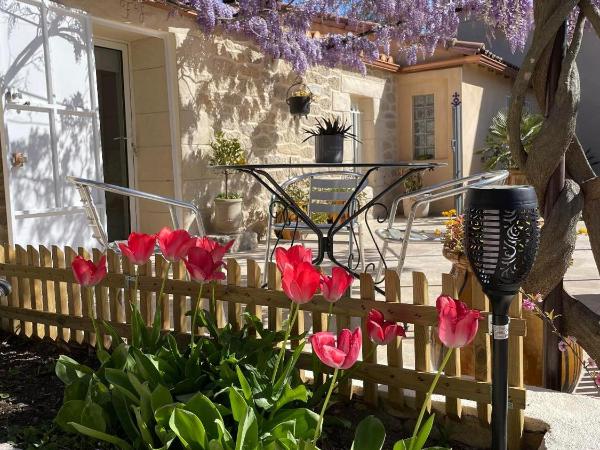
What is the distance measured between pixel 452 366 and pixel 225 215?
15.0 feet

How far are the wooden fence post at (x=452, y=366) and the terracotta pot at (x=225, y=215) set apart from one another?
4.52 m

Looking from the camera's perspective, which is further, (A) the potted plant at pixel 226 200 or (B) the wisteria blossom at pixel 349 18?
(A) the potted plant at pixel 226 200

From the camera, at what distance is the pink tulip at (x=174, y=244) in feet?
5.38

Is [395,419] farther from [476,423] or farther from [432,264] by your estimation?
[432,264]

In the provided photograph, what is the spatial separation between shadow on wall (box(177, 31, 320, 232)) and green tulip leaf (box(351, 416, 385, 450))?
15.5 ft

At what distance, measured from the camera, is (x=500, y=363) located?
1274mm

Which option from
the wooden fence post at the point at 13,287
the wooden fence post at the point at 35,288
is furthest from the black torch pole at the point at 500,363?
the wooden fence post at the point at 13,287

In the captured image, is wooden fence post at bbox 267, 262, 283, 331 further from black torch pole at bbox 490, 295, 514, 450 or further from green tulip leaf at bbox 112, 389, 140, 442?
black torch pole at bbox 490, 295, 514, 450

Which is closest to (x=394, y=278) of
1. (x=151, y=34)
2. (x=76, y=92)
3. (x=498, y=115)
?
(x=76, y=92)

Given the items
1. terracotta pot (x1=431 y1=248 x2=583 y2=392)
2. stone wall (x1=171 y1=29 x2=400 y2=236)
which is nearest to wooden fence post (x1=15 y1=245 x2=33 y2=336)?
terracotta pot (x1=431 y1=248 x2=583 y2=392)

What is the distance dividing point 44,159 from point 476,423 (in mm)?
3576

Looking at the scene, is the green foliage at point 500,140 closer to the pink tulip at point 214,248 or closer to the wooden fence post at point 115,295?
the wooden fence post at point 115,295

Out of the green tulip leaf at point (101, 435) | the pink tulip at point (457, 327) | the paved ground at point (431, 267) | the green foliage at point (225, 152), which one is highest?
the green foliage at point (225, 152)

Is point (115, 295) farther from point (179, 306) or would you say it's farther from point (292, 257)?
point (292, 257)
